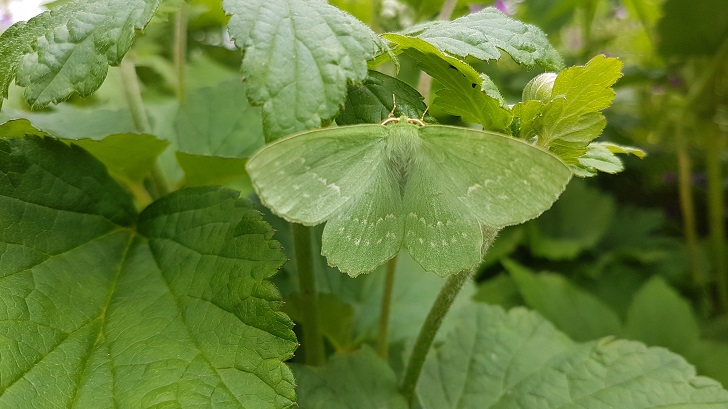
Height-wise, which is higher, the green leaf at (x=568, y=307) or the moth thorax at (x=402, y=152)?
the moth thorax at (x=402, y=152)

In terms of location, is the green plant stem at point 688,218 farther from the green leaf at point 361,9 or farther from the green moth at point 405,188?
the green moth at point 405,188

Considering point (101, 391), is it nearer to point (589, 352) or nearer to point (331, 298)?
point (331, 298)

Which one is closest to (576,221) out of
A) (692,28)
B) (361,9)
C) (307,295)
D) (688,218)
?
(688,218)

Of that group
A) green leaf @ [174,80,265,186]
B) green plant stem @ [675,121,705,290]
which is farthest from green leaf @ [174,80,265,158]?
green plant stem @ [675,121,705,290]

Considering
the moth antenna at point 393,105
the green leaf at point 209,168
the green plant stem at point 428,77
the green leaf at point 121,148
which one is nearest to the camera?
the moth antenna at point 393,105

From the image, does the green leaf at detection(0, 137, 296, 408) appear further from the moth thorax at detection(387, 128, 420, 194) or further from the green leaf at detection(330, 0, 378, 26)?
the green leaf at detection(330, 0, 378, 26)

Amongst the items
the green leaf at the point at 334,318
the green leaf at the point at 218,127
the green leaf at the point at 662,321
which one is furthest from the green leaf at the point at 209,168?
the green leaf at the point at 662,321

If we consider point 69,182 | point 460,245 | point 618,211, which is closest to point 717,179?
point 618,211
